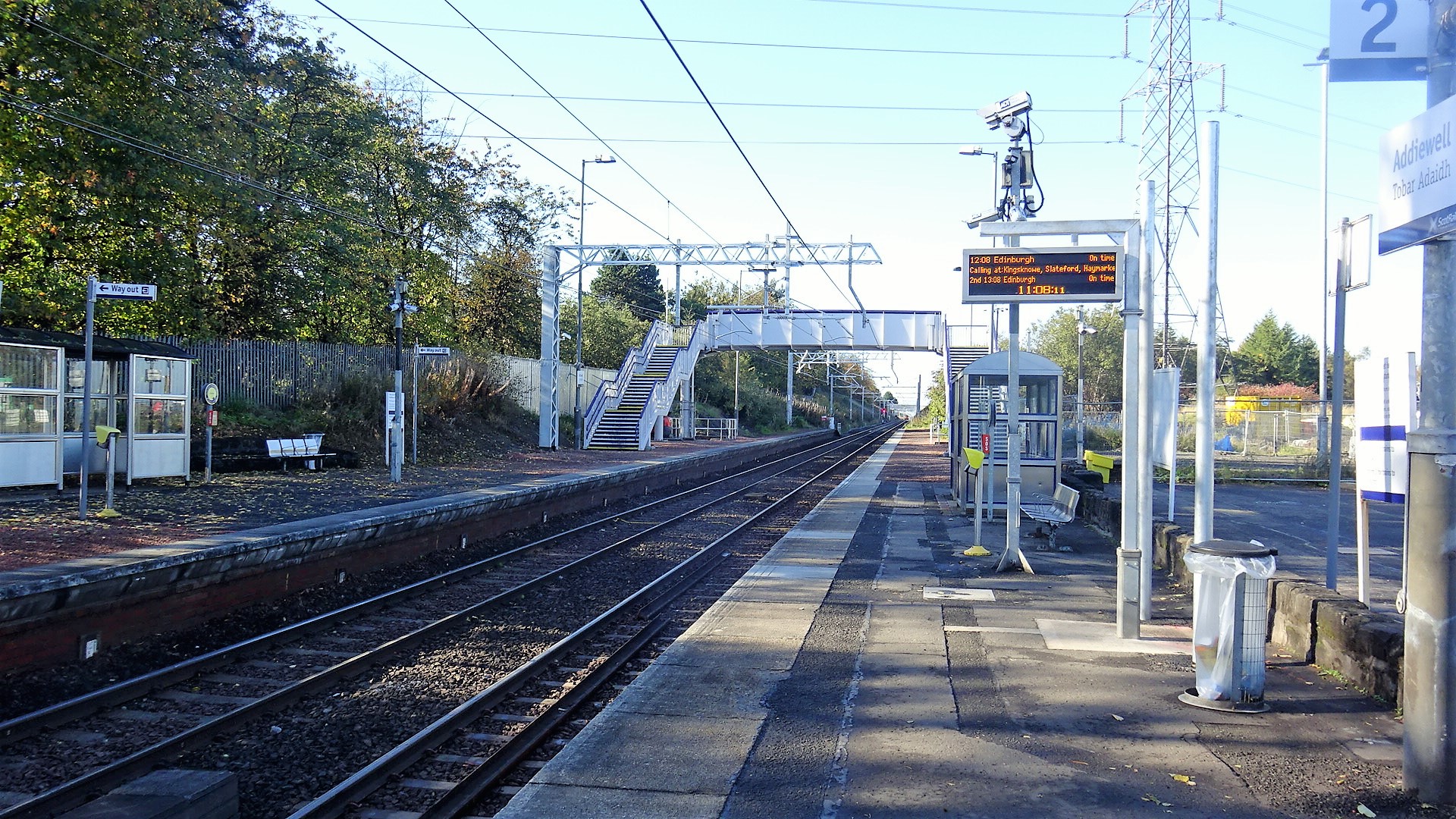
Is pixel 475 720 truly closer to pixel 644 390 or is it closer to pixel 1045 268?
pixel 1045 268

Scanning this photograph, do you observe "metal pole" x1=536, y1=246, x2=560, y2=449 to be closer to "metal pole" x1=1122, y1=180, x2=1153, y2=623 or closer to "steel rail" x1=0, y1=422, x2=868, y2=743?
"steel rail" x1=0, y1=422, x2=868, y2=743

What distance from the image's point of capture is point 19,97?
675 inches

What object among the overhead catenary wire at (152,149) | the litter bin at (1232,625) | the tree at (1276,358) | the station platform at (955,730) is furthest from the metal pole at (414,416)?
the tree at (1276,358)

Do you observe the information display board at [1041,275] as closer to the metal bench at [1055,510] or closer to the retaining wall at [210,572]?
the metal bench at [1055,510]

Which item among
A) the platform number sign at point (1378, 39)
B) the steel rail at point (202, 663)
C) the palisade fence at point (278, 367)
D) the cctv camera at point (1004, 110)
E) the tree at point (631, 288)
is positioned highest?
the tree at point (631, 288)

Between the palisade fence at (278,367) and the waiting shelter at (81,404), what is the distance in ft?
15.8

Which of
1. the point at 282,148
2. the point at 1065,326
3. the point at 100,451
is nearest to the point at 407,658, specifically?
the point at 100,451

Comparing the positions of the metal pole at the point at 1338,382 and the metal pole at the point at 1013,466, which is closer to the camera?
the metal pole at the point at 1338,382

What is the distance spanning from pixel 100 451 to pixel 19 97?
21.0 ft

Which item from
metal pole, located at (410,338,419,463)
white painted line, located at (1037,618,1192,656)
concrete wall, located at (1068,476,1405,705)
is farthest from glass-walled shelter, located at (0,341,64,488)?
concrete wall, located at (1068,476,1405,705)

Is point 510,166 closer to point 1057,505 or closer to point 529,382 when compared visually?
point 529,382

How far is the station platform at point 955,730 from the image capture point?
5.19m

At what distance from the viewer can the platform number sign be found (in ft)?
17.9

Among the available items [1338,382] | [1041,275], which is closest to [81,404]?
[1041,275]
